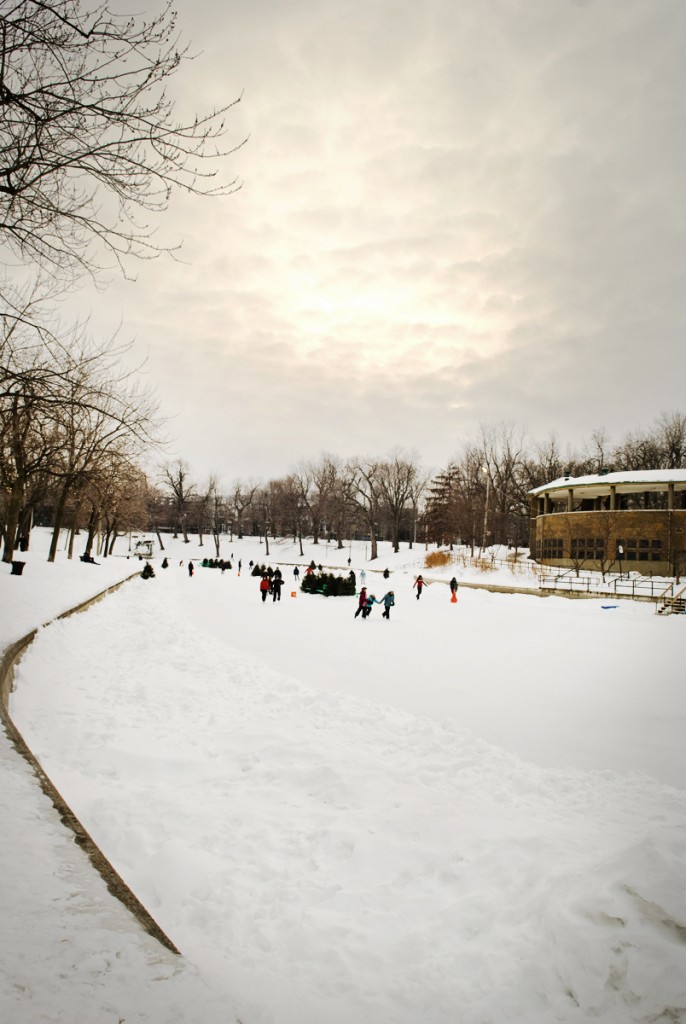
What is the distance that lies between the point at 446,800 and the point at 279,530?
297ft

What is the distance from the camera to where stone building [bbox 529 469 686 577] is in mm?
37000

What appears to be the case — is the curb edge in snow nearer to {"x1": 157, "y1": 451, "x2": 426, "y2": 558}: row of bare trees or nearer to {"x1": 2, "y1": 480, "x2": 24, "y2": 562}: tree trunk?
{"x1": 2, "y1": 480, "x2": 24, "y2": 562}: tree trunk

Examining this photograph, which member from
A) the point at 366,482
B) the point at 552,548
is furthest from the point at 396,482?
the point at 552,548

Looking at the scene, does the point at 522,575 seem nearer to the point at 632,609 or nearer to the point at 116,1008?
the point at 632,609

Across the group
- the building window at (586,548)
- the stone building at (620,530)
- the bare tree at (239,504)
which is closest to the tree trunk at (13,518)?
the stone building at (620,530)

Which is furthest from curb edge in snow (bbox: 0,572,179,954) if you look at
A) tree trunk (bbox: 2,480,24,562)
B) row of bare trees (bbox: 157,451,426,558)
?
row of bare trees (bbox: 157,451,426,558)

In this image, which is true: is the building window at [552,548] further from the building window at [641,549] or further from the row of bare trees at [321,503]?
the row of bare trees at [321,503]

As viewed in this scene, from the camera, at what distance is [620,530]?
3891 centimetres

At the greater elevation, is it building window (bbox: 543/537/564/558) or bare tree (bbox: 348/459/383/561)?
bare tree (bbox: 348/459/383/561)

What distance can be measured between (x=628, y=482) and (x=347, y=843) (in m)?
40.9

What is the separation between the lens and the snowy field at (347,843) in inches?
107

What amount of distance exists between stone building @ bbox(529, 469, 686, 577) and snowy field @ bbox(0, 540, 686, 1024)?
3005cm

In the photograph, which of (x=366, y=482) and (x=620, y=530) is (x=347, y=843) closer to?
(x=620, y=530)

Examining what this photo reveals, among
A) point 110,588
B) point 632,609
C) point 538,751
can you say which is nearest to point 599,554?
point 632,609
